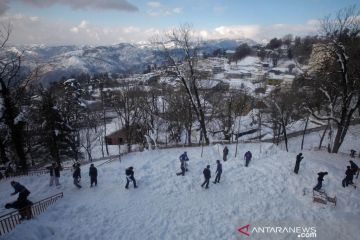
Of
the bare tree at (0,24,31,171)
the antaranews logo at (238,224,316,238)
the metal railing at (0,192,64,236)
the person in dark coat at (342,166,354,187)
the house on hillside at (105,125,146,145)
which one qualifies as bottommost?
the house on hillside at (105,125,146,145)

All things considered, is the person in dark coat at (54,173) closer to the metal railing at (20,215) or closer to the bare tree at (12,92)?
the metal railing at (20,215)

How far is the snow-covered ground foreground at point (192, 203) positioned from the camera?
36.6 feet

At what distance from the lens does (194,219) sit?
12.1 metres

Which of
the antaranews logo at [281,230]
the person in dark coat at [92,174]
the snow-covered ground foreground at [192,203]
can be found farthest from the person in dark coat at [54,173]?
the antaranews logo at [281,230]

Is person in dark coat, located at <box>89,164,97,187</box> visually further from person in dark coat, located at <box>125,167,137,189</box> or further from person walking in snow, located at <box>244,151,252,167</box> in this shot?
person walking in snow, located at <box>244,151,252,167</box>

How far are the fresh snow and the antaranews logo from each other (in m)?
0.25

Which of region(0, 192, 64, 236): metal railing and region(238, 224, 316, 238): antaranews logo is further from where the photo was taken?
region(238, 224, 316, 238): antaranews logo

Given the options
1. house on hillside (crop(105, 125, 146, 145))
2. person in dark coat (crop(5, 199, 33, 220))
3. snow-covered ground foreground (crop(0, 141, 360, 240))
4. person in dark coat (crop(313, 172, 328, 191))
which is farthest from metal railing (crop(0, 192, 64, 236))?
house on hillside (crop(105, 125, 146, 145))

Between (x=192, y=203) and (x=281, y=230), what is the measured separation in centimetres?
431

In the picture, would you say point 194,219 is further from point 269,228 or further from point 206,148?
point 206,148

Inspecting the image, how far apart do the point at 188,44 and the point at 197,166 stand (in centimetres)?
1244

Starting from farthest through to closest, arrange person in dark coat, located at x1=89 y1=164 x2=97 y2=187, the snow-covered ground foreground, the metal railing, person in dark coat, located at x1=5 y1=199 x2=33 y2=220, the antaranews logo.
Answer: person in dark coat, located at x1=89 y1=164 x2=97 y2=187, the antaranews logo, the snow-covered ground foreground, person in dark coat, located at x1=5 y1=199 x2=33 y2=220, the metal railing

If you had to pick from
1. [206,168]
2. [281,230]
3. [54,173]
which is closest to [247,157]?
[206,168]

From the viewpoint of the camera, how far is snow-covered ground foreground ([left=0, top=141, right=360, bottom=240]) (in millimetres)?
11141
